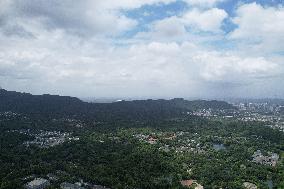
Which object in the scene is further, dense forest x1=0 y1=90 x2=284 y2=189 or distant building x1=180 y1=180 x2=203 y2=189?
dense forest x1=0 y1=90 x2=284 y2=189

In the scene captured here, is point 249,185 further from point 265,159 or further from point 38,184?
point 38,184

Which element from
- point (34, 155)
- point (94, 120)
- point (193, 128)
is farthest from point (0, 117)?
point (193, 128)

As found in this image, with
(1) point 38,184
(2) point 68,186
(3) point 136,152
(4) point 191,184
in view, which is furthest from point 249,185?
(1) point 38,184

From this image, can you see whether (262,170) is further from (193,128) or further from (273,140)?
(193,128)

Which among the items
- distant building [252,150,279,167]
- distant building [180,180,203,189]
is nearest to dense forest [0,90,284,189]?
distant building [180,180,203,189]

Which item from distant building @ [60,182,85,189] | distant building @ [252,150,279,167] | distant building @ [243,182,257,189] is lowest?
distant building @ [243,182,257,189]

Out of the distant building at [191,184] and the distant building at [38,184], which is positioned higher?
the distant building at [38,184]

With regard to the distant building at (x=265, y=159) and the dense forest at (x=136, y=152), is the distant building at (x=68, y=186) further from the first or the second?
the distant building at (x=265, y=159)

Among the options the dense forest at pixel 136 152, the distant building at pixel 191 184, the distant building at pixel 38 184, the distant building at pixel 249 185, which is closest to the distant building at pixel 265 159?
the dense forest at pixel 136 152

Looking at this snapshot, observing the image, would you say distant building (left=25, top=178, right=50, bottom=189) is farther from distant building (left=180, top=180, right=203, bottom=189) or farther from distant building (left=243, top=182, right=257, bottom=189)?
distant building (left=243, top=182, right=257, bottom=189)

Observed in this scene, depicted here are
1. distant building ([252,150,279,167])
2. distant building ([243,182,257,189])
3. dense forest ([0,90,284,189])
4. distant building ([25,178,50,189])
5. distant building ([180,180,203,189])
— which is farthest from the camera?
distant building ([252,150,279,167])
